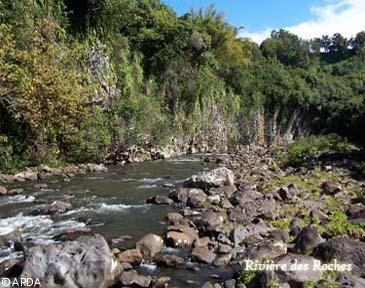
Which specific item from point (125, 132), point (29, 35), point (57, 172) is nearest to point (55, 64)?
point (29, 35)

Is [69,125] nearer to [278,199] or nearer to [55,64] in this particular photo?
[55,64]

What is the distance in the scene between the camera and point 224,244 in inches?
404

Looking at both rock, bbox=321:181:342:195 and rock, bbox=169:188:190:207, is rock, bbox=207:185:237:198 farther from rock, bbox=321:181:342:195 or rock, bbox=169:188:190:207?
rock, bbox=321:181:342:195

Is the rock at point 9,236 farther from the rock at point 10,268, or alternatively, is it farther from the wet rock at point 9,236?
the rock at point 10,268

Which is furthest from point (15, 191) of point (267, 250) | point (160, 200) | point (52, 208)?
point (267, 250)

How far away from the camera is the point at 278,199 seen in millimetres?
14906

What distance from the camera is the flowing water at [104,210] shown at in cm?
1046

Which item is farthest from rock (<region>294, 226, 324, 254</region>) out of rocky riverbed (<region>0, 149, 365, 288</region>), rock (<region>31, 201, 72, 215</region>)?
rock (<region>31, 201, 72, 215</region>)

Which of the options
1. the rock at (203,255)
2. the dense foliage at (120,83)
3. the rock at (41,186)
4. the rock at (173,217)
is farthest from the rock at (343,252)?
the dense foliage at (120,83)

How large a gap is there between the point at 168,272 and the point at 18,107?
12695mm

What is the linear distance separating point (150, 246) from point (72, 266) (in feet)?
7.27

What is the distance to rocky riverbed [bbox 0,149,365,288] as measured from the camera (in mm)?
7848

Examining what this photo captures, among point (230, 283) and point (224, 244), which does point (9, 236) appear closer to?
point (224, 244)

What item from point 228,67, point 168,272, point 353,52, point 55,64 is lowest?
point 168,272
